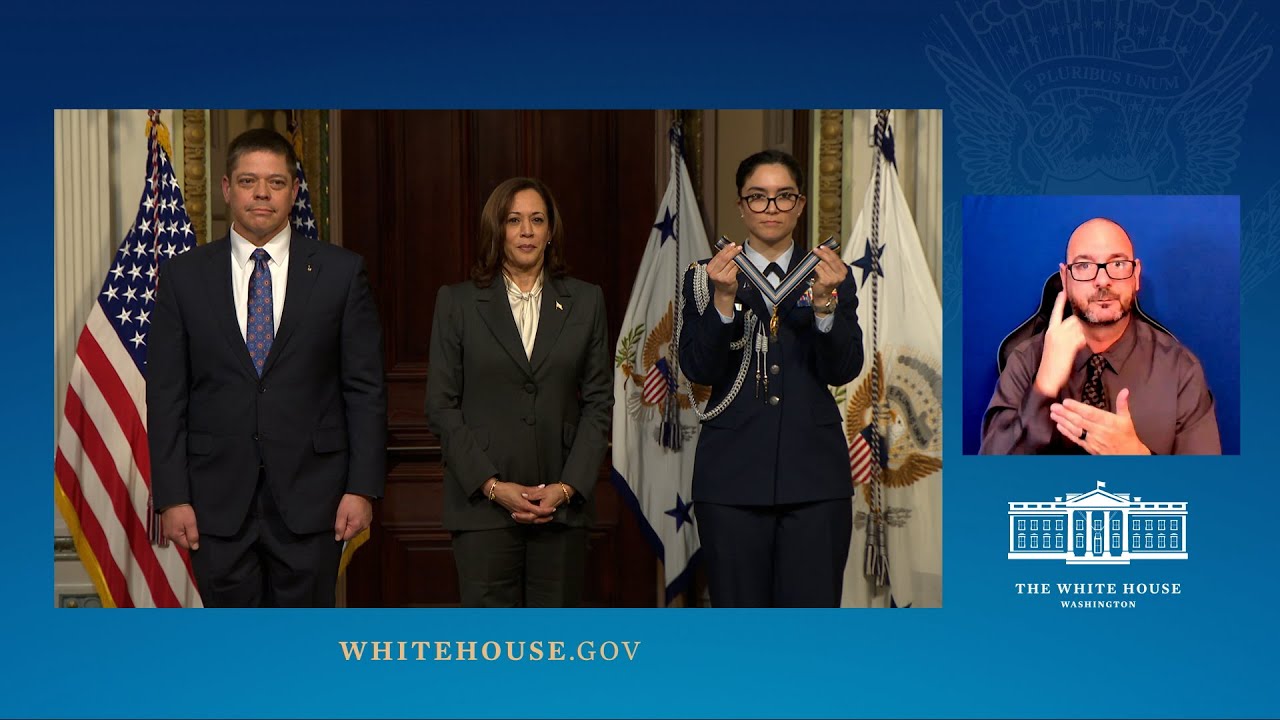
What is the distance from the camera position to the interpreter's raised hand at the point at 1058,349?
13.5 feet

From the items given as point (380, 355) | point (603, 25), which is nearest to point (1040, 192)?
point (603, 25)

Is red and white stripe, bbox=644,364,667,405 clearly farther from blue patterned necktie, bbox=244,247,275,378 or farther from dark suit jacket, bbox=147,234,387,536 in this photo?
blue patterned necktie, bbox=244,247,275,378

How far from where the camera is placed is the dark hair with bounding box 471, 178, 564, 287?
159 inches

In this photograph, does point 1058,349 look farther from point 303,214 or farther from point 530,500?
point 303,214

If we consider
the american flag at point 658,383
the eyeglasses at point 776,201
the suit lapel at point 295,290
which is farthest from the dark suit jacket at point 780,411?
the suit lapel at point 295,290

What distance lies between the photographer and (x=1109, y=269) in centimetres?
411

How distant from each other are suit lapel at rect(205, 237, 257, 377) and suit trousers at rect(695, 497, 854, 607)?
1362mm

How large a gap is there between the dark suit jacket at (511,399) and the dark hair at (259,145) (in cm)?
60

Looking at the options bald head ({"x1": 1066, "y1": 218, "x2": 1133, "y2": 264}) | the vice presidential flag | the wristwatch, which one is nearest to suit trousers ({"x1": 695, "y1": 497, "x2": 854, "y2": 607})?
the vice presidential flag

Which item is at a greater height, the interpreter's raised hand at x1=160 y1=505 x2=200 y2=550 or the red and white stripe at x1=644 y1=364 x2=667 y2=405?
the red and white stripe at x1=644 y1=364 x2=667 y2=405

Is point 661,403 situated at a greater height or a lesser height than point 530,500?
greater

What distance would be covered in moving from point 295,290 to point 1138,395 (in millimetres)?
2425

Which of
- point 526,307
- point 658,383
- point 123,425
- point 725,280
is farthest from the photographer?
point 658,383

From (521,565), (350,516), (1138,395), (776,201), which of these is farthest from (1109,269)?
(350,516)
